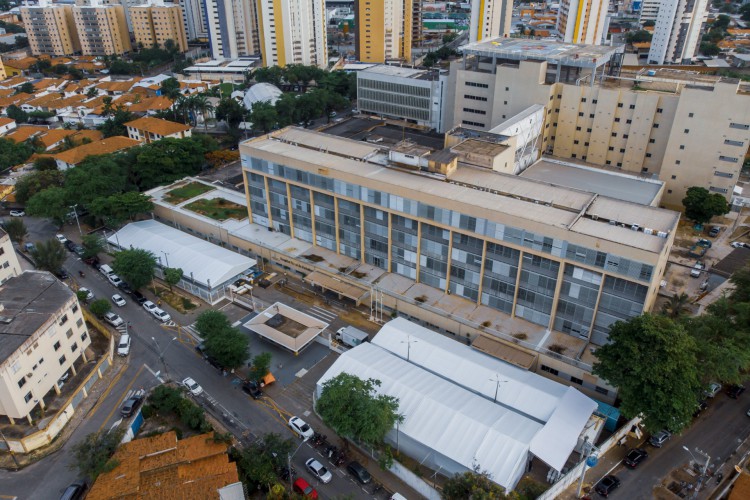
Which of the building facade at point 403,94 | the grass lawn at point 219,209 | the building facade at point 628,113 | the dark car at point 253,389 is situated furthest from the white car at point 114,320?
the building facade at point 403,94

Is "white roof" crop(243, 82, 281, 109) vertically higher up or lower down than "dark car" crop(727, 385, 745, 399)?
higher up

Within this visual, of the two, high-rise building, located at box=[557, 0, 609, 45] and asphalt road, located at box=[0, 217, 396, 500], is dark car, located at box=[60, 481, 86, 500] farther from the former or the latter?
high-rise building, located at box=[557, 0, 609, 45]

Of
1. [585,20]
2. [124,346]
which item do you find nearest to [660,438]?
[124,346]

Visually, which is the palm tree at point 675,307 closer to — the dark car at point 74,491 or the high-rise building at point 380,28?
the dark car at point 74,491

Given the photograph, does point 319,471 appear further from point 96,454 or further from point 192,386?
point 96,454

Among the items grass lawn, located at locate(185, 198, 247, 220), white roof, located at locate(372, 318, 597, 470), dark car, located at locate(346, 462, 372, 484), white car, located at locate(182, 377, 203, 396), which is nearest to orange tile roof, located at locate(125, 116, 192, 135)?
grass lawn, located at locate(185, 198, 247, 220)

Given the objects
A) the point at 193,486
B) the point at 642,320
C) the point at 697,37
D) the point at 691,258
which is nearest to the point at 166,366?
the point at 193,486

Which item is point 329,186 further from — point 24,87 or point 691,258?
point 24,87
